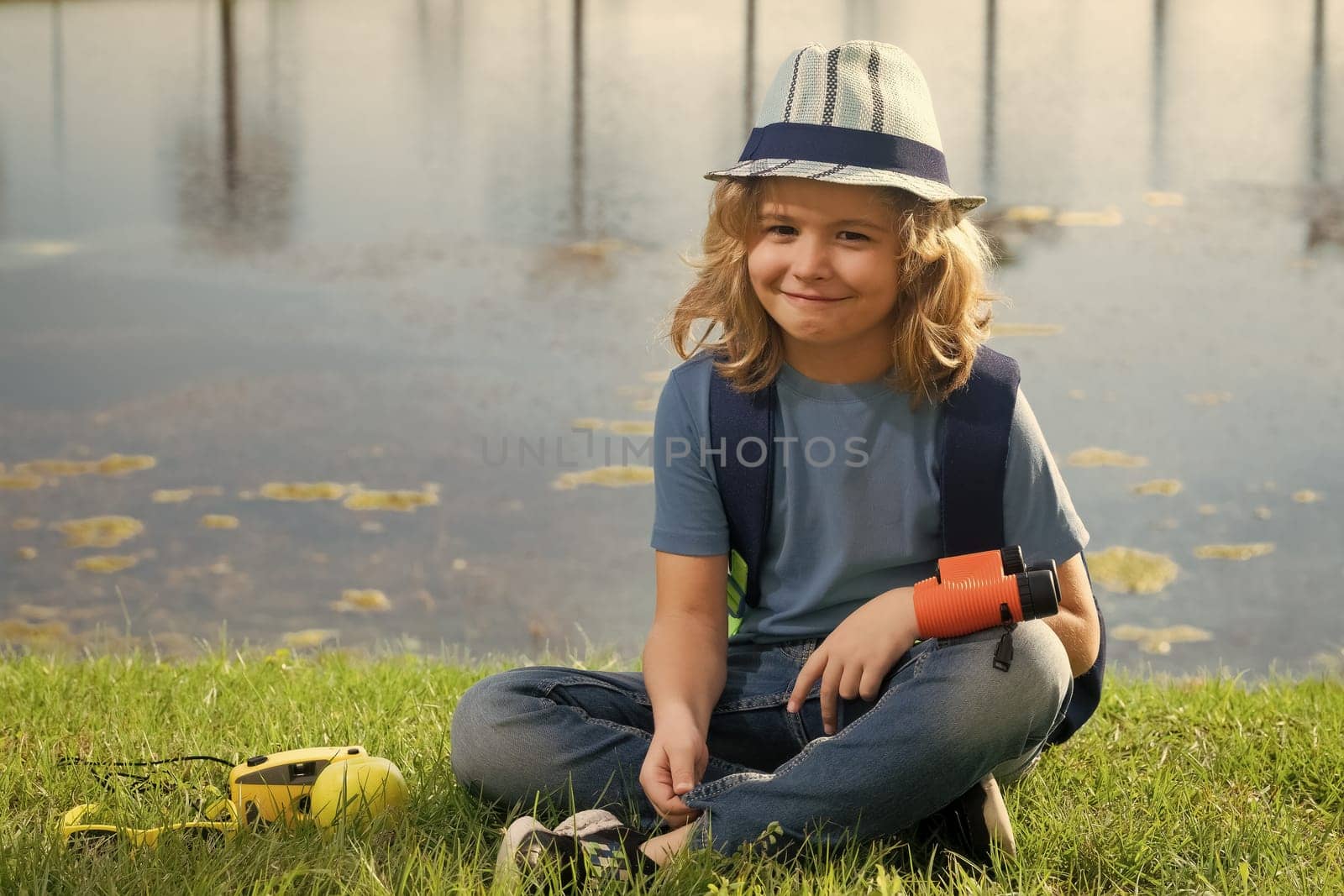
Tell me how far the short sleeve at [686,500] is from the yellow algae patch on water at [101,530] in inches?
110

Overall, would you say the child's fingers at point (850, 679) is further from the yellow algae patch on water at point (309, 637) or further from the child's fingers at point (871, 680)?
the yellow algae patch on water at point (309, 637)

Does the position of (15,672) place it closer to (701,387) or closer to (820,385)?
(701,387)

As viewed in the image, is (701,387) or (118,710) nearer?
(701,387)

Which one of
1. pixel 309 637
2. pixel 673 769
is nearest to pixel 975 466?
pixel 673 769

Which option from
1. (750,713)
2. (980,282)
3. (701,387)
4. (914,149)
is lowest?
(750,713)

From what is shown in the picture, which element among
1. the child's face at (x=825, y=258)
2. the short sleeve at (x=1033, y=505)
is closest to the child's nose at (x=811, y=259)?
the child's face at (x=825, y=258)

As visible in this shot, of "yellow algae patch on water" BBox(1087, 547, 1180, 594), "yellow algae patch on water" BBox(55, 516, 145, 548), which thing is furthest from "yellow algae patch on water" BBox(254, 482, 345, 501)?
"yellow algae patch on water" BBox(1087, 547, 1180, 594)

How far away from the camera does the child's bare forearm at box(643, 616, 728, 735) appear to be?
1.78 metres

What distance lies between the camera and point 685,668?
1818 millimetres

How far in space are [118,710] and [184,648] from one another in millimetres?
570

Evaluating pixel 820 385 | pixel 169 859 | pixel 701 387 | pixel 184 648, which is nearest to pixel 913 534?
pixel 820 385

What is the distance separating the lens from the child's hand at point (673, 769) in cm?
171

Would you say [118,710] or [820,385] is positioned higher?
[820,385]

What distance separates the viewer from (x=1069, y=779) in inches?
80.4
